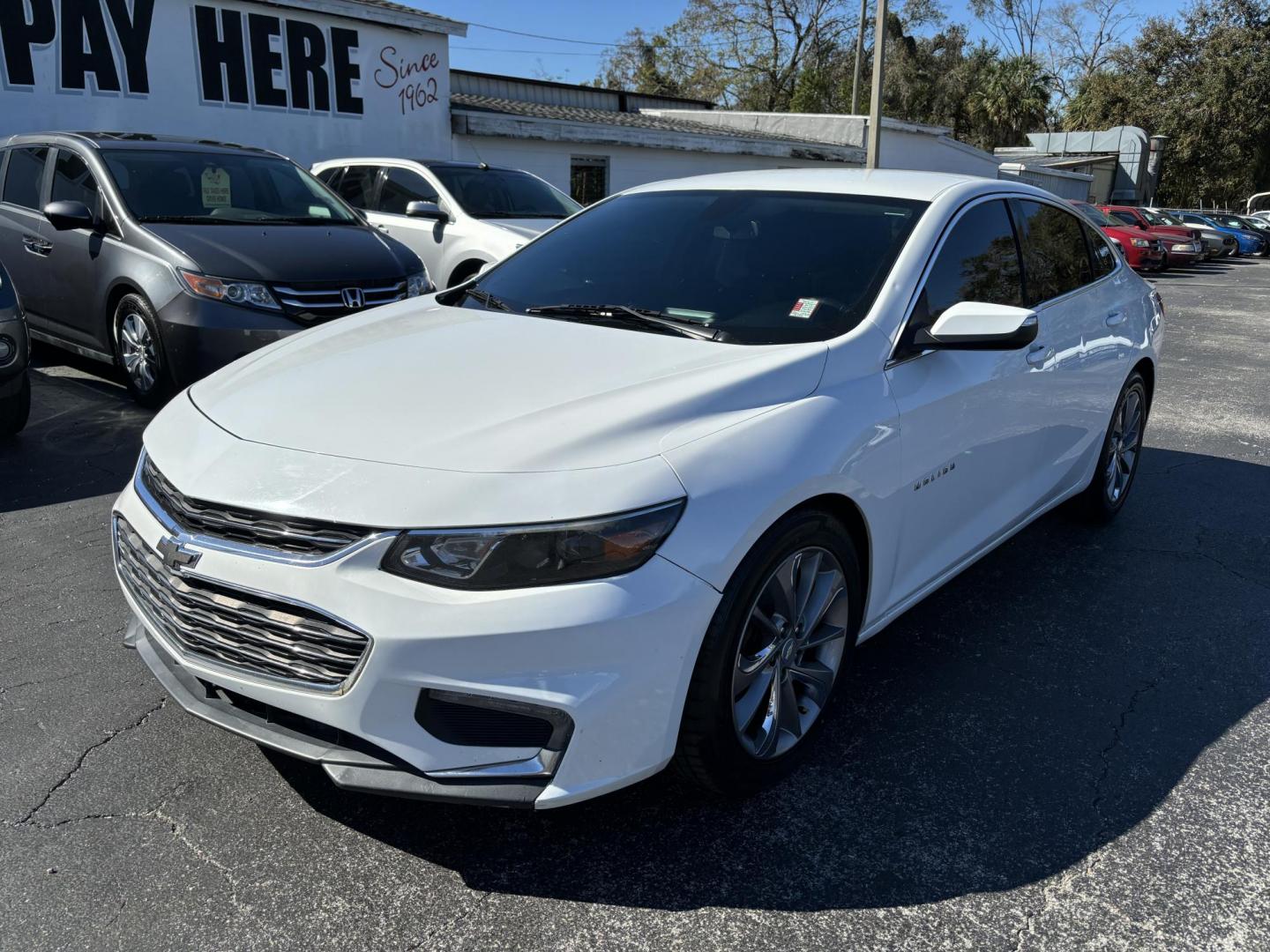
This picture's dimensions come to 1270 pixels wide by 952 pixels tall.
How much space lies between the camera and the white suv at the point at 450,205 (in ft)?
30.9

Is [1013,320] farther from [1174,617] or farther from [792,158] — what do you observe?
[792,158]

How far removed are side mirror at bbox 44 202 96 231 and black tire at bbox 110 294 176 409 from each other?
593 millimetres

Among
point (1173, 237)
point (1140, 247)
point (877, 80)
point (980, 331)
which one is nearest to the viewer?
point (980, 331)

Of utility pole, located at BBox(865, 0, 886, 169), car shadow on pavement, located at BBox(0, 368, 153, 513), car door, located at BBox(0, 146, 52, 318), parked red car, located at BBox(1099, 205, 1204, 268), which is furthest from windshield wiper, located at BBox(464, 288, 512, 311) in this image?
parked red car, located at BBox(1099, 205, 1204, 268)

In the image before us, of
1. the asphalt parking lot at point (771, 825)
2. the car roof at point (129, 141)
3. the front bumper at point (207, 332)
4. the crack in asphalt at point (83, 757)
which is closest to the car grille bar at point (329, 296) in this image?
the front bumper at point (207, 332)

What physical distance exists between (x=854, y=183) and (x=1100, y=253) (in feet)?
5.87

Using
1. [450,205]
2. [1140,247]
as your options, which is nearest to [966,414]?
[450,205]

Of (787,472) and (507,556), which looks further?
(787,472)

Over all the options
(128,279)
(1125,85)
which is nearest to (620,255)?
(128,279)

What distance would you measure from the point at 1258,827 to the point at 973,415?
1418mm

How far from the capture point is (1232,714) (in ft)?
10.9

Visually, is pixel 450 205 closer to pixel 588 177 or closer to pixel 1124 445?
pixel 1124 445

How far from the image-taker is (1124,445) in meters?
5.12

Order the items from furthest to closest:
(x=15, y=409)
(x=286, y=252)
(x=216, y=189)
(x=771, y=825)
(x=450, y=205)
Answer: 1. (x=450, y=205)
2. (x=216, y=189)
3. (x=286, y=252)
4. (x=15, y=409)
5. (x=771, y=825)
